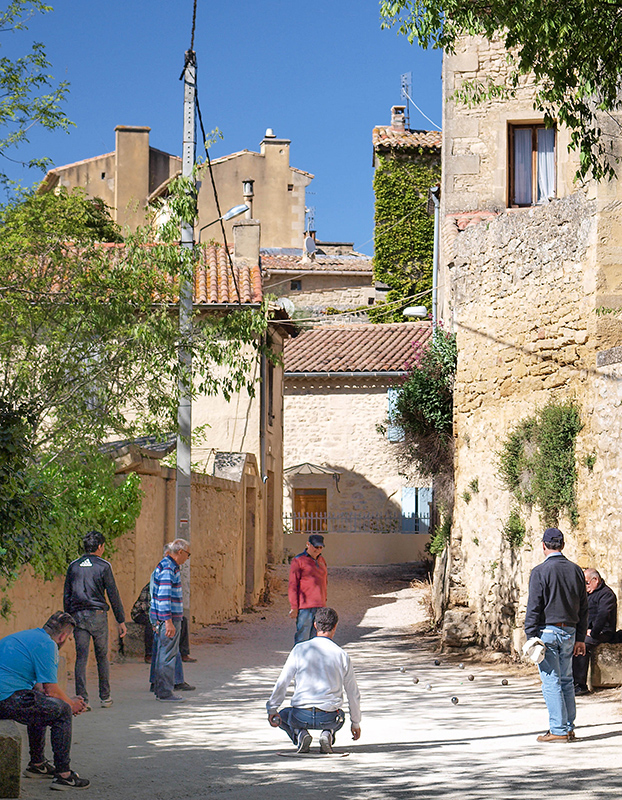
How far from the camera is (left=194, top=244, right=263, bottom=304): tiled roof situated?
71.1 feet

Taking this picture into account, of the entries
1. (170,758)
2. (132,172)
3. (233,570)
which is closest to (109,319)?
(170,758)

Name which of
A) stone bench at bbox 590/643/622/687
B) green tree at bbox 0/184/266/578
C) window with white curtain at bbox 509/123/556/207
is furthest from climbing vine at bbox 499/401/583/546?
window with white curtain at bbox 509/123/556/207

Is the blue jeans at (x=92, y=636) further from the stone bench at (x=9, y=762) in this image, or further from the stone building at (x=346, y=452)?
the stone building at (x=346, y=452)

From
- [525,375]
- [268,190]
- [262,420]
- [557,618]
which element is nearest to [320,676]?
[557,618]

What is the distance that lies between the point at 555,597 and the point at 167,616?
398 cm

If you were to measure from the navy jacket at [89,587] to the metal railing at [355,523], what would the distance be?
21.9 meters

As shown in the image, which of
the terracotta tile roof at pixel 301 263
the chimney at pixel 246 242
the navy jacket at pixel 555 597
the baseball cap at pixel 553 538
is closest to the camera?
the navy jacket at pixel 555 597

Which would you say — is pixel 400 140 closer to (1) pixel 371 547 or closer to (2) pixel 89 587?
(1) pixel 371 547

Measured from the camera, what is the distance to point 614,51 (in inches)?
359

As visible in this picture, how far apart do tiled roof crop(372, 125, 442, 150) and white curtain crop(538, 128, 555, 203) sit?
16948 millimetres

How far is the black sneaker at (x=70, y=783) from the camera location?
21.7ft

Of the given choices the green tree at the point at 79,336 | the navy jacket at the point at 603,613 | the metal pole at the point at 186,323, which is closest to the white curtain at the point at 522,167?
the metal pole at the point at 186,323

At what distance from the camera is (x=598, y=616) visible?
412 inches

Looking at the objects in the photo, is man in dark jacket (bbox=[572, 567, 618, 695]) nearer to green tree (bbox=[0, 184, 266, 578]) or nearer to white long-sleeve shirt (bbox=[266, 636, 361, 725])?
white long-sleeve shirt (bbox=[266, 636, 361, 725])
